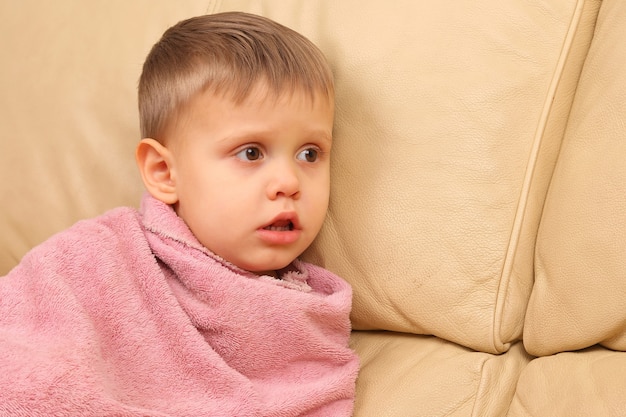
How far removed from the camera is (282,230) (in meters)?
1.01

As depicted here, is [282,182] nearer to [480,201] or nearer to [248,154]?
[248,154]

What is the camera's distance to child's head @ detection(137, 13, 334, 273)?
3.21ft

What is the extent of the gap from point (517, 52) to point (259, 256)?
0.44 metres

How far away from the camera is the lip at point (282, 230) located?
990mm

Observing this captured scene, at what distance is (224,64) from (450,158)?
322 millimetres

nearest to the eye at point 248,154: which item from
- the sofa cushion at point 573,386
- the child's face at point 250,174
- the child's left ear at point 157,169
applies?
the child's face at point 250,174

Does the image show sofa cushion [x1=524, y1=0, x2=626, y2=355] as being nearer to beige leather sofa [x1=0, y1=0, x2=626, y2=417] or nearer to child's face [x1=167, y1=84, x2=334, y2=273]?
beige leather sofa [x1=0, y1=0, x2=626, y2=417]

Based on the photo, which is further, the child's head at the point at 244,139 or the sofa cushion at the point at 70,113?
the sofa cushion at the point at 70,113

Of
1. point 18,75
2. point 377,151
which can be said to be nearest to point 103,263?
point 377,151

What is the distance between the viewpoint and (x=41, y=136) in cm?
130

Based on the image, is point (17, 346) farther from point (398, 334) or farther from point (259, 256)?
point (398, 334)

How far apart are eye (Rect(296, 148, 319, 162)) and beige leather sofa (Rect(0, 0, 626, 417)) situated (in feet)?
0.18

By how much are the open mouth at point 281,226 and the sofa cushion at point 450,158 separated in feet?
0.32

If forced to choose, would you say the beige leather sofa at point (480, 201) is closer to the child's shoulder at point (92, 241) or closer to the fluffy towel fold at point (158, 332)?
the fluffy towel fold at point (158, 332)
